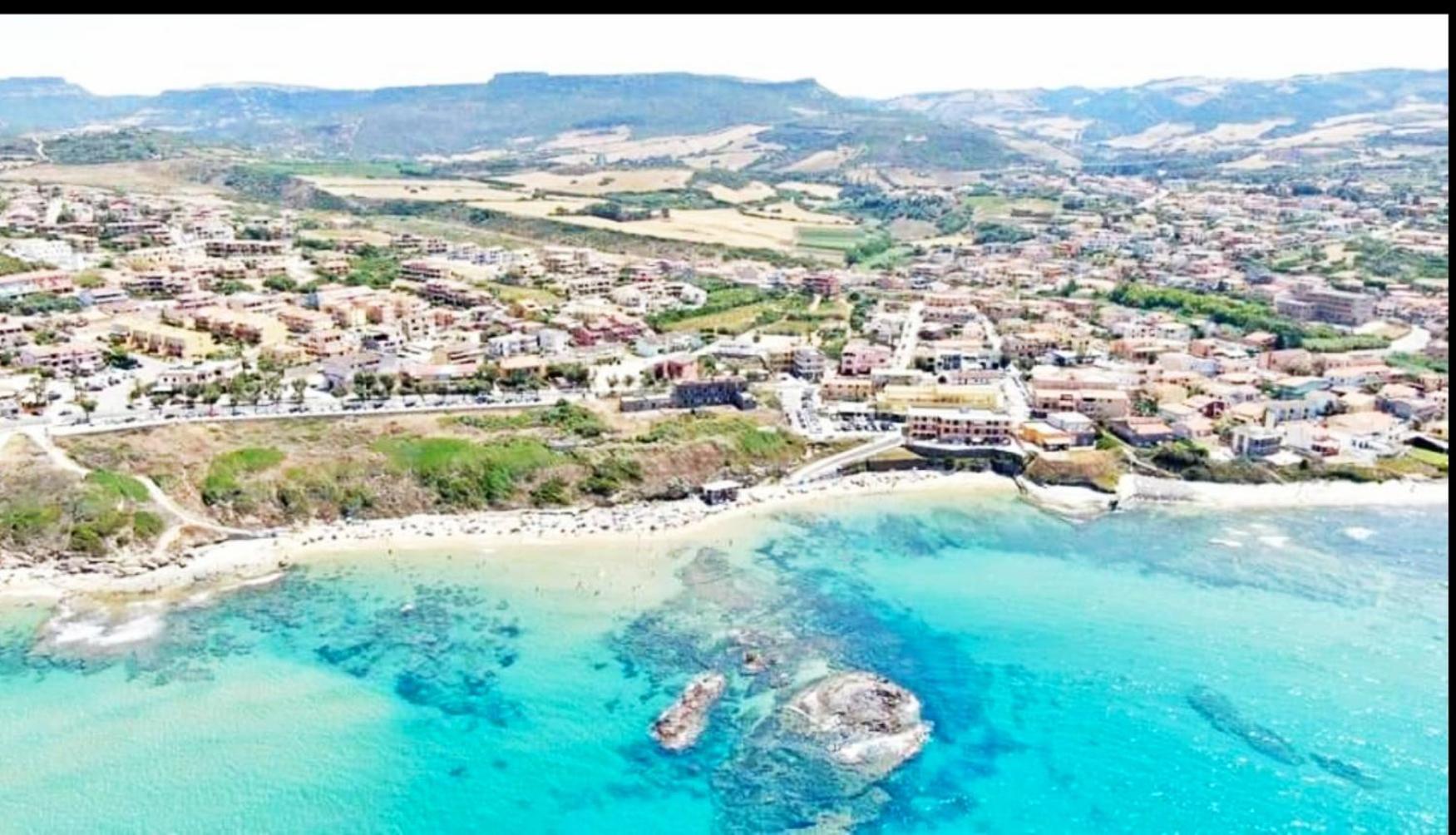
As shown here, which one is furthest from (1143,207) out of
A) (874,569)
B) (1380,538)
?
(874,569)

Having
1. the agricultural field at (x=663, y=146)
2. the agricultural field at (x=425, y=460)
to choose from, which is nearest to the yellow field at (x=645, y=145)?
the agricultural field at (x=663, y=146)

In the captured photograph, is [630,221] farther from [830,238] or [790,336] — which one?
[790,336]

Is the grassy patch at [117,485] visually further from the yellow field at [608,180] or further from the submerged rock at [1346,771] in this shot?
the yellow field at [608,180]

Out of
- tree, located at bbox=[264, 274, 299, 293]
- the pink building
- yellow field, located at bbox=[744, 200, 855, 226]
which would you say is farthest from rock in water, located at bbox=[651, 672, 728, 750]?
yellow field, located at bbox=[744, 200, 855, 226]

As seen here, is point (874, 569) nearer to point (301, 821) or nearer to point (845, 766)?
point (845, 766)

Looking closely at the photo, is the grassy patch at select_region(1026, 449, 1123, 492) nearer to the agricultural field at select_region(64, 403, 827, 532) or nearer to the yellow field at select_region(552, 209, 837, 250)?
the agricultural field at select_region(64, 403, 827, 532)
